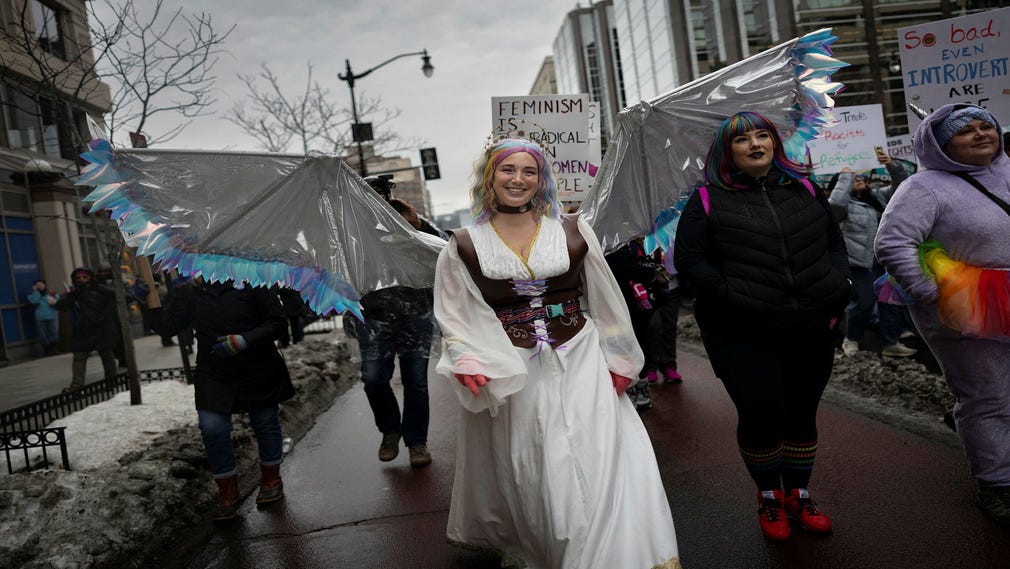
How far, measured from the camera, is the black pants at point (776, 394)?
123 inches

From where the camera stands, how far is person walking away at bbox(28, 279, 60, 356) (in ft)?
45.0

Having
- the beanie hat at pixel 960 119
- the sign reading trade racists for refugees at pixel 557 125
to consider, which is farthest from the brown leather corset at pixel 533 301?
the sign reading trade racists for refugees at pixel 557 125

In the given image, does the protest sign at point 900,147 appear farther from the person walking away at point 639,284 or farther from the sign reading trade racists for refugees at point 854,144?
the person walking away at point 639,284

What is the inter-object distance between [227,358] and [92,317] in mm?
6185

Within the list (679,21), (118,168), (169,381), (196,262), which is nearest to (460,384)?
(196,262)

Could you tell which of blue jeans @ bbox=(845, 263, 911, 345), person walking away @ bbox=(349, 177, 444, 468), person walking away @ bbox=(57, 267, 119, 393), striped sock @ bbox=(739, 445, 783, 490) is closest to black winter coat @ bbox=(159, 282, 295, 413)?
person walking away @ bbox=(349, 177, 444, 468)

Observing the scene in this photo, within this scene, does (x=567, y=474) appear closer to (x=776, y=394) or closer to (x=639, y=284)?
(x=776, y=394)

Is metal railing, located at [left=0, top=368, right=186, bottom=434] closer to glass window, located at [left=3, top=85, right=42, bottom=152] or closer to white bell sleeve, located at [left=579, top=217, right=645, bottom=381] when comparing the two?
white bell sleeve, located at [left=579, top=217, right=645, bottom=381]

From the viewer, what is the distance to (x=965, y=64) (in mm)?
5406

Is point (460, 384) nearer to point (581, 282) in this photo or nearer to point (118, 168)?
point (581, 282)

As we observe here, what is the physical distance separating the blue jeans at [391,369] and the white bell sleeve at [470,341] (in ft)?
5.62

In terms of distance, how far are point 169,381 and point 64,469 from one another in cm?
403

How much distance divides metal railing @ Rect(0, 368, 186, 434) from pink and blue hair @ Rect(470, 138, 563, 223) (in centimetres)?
382

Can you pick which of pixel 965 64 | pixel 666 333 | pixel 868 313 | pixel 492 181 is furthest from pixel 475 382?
pixel 868 313
